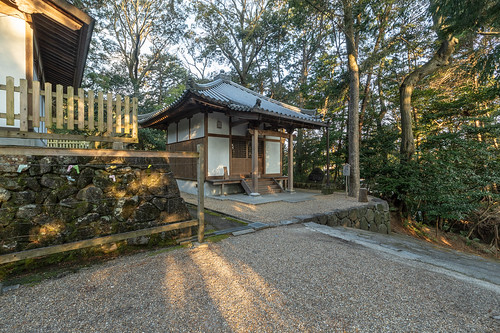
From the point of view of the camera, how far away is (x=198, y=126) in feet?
27.6

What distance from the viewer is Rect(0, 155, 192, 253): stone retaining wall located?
2264 millimetres

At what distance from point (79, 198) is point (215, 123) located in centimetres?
603

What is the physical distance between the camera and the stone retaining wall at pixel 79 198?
2.26 m

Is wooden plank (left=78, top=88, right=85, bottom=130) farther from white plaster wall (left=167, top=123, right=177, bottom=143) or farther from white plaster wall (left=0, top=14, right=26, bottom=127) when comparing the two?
white plaster wall (left=167, top=123, right=177, bottom=143)

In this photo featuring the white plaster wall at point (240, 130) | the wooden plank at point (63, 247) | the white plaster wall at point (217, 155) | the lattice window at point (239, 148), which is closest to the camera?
the wooden plank at point (63, 247)

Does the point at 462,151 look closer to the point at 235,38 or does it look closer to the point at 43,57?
the point at 43,57

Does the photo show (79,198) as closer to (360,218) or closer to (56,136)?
(56,136)

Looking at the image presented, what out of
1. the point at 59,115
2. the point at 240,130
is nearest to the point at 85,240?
the point at 59,115

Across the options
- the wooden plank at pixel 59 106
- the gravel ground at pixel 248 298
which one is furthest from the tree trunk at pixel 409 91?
the wooden plank at pixel 59 106

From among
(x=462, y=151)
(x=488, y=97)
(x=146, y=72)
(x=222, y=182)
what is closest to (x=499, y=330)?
(x=222, y=182)

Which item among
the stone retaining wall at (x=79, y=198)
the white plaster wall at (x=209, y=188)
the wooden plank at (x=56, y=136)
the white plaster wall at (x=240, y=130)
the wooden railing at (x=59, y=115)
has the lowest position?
the white plaster wall at (x=209, y=188)

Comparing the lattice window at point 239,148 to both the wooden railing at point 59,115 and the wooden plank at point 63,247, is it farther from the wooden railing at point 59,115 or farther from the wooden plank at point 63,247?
the wooden plank at point 63,247

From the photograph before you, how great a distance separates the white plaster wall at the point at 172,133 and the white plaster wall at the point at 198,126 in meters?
1.78

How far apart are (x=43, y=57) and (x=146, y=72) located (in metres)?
16.1
